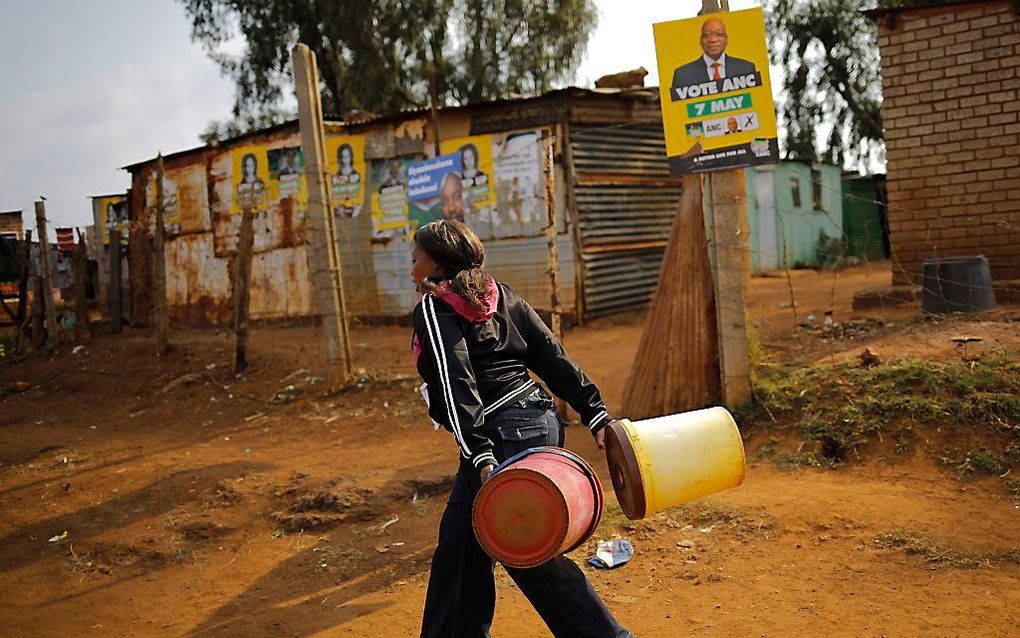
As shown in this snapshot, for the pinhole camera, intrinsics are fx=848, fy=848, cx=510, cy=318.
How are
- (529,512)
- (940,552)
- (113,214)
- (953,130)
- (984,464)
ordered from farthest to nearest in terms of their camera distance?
(113,214) < (953,130) < (984,464) < (940,552) < (529,512)

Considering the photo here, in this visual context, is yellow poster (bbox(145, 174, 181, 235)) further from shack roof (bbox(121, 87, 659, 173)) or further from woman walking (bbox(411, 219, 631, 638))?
woman walking (bbox(411, 219, 631, 638))

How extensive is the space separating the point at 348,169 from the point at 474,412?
12268 mm

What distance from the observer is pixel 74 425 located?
925 centimetres

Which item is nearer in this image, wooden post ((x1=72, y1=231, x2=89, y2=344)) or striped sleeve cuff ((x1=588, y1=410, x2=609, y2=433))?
striped sleeve cuff ((x1=588, y1=410, x2=609, y2=433))

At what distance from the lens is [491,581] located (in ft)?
9.55

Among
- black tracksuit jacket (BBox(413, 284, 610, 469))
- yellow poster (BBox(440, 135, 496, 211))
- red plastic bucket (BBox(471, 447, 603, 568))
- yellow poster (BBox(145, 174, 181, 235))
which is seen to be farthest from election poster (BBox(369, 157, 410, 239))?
red plastic bucket (BBox(471, 447, 603, 568))

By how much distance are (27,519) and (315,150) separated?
14.9 feet

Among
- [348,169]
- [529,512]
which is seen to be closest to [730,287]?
[529,512]

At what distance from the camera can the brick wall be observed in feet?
28.4

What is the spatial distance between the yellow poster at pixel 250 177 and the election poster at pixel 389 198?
244cm

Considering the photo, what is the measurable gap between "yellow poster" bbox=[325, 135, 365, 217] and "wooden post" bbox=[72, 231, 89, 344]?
413cm

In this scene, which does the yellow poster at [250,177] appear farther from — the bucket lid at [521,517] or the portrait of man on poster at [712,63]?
the bucket lid at [521,517]

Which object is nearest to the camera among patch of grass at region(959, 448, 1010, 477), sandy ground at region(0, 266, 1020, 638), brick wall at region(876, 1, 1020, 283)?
sandy ground at region(0, 266, 1020, 638)

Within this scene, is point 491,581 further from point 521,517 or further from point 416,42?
point 416,42
